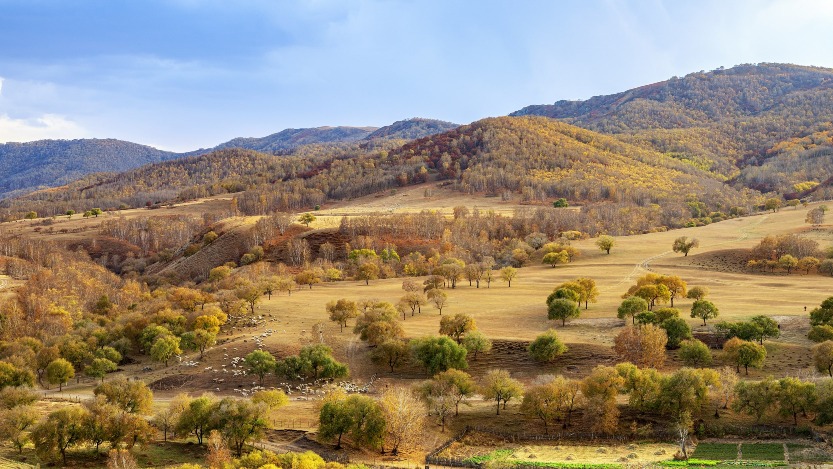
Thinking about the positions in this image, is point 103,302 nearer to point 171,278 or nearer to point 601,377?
point 171,278

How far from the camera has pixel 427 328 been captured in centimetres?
7644

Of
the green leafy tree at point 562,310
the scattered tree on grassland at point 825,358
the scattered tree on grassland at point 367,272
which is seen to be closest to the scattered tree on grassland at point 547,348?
the green leafy tree at point 562,310

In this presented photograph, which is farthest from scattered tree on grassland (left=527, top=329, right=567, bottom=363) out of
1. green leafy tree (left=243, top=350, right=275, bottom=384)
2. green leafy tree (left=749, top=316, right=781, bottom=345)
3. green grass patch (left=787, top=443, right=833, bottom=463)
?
green leafy tree (left=243, top=350, right=275, bottom=384)

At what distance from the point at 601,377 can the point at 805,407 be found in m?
15.7

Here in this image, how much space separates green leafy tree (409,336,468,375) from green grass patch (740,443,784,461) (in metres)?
25.7

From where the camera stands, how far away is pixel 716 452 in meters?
48.1

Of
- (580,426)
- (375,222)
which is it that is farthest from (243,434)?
(375,222)

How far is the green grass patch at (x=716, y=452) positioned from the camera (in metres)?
46.9

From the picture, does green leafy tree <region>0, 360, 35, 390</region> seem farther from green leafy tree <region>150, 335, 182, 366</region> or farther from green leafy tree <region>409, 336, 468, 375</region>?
green leafy tree <region>409, 336, 468, 375</region>

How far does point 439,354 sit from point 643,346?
19.6 metres

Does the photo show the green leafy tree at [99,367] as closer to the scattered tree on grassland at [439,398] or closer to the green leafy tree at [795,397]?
the scattered tree on grassland at [439,398]

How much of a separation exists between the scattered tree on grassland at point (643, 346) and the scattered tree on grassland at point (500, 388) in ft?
41.3

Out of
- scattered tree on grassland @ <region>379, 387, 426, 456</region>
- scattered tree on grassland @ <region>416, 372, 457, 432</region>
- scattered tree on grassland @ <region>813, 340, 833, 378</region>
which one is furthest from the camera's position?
scattered tree on grassland @ <region>813, 340, 833, 378</region>

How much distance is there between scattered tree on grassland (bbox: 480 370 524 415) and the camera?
2211 inches
